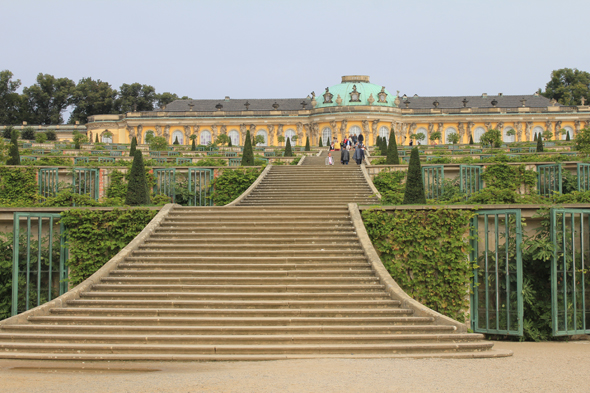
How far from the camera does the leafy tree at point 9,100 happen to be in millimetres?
76438

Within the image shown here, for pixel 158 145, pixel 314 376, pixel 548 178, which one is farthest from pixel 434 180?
pixel 158 145

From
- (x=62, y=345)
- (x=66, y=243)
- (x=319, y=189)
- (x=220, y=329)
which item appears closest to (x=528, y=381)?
(x=220, y=329)

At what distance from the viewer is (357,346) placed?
426 inches

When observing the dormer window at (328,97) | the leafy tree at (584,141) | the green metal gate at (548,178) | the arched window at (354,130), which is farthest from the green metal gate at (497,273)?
the dormer window at (328,97)

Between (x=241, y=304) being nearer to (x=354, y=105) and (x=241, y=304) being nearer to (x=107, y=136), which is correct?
(x=354, y=105)

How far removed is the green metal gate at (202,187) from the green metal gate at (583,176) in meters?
12.4

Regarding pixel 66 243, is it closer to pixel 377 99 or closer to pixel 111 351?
pixel 111 351

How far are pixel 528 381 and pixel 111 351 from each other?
6666 mm

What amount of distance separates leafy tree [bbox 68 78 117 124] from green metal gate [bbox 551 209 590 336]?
7385 cm

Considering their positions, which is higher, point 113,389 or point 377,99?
point 377,99

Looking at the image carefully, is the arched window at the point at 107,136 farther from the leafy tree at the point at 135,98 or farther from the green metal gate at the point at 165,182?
the green metal gate at the point at 165,182

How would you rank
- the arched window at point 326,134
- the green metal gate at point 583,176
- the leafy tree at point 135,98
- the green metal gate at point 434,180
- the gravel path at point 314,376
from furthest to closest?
1. the leafy tree at point 135,98
2. the arched window at point 326,134
3. the green metal gate at point 434,180
4. the green metal gate at point 583,176
5. the gravel path at point 314,376

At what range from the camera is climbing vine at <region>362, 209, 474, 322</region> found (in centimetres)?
1418

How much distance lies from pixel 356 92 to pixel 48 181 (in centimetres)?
4697
